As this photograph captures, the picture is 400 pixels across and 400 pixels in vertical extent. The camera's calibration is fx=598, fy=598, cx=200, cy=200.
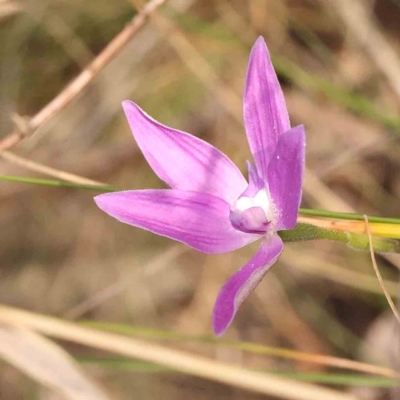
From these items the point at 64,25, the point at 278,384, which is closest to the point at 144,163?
the point at 64,25

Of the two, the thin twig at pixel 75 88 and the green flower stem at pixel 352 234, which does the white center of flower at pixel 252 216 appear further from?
the thin twig at pixel 75 88

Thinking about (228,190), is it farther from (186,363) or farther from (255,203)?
(186,363)

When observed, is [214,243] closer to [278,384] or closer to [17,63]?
[278,384]

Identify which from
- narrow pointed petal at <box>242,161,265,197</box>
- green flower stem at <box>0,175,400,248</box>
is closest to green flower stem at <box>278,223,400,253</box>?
green flower stem at <box>0,175,400,248</box>

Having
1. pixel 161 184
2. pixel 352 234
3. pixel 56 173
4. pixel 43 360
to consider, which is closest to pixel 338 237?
pixel 352 234

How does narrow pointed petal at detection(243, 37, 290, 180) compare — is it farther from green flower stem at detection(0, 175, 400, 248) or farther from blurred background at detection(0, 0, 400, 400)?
blurred background at detection(0, 0, 400, 400)

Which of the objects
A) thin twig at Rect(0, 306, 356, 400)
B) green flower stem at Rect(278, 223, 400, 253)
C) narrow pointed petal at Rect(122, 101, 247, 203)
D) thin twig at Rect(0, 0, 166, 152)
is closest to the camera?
green flower stem at Rect(278, 223, 400, 253)

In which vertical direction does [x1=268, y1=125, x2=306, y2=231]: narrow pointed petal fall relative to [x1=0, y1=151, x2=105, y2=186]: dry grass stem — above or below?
below
